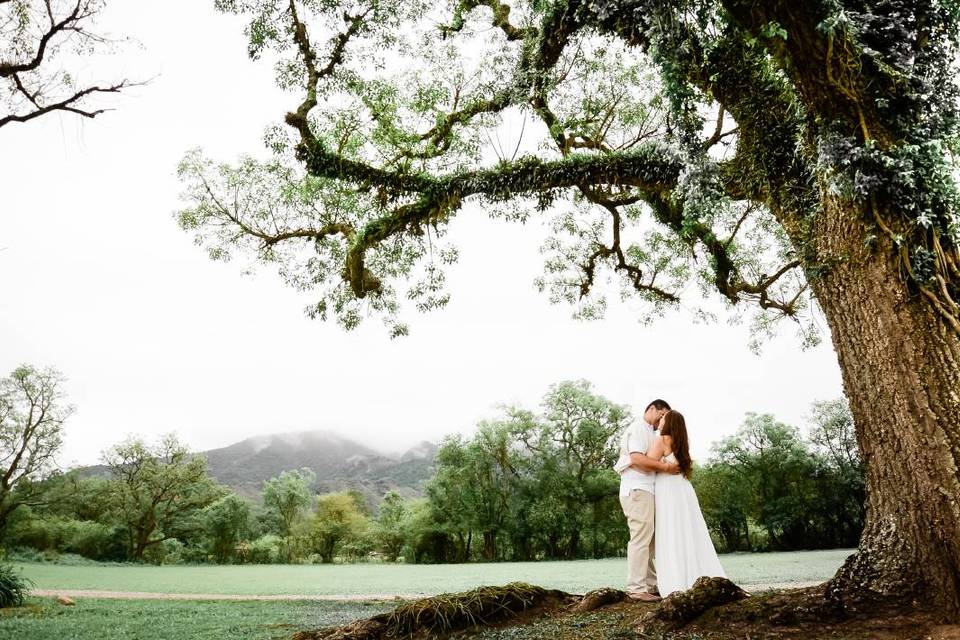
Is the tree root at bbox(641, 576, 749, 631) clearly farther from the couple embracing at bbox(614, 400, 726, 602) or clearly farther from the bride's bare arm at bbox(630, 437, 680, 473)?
the bride's bare arm at bbox(630, 437, 680, 473)

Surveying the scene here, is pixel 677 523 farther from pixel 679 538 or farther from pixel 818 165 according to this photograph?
pixel 818 165

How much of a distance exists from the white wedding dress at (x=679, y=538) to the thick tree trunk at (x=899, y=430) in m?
1.58

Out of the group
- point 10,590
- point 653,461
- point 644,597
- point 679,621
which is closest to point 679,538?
point 644,597

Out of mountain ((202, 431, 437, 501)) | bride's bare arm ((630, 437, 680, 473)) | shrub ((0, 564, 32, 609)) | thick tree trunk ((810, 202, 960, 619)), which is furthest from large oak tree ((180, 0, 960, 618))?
mountain ((202, 431, 437, 501))

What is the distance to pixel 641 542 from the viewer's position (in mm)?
5418

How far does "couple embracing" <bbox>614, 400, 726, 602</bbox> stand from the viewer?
17.1 feet

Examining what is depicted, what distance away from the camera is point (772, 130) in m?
5.19

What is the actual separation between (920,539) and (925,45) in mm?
3667

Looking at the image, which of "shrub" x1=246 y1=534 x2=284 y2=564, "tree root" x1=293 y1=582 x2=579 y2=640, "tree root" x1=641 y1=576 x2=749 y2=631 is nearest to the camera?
"tree root" x1=641 y1=576 x2=749 y2=631

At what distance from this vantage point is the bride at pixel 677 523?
5.18m

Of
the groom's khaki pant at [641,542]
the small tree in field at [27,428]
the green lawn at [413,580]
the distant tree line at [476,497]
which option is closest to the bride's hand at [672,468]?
the groom's khaki pant at [641,542]

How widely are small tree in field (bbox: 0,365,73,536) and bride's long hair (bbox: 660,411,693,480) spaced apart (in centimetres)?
4192

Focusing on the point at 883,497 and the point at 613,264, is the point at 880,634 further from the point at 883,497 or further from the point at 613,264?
the point at 613,264

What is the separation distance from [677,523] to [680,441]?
0.80 meters
